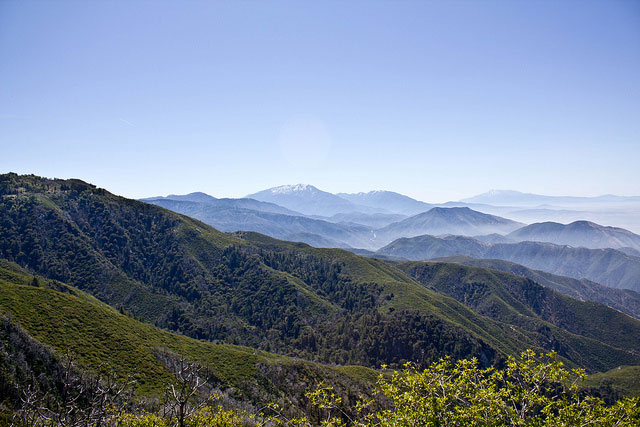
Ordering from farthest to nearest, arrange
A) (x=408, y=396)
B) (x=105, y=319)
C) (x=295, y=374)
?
(x=295, y=374) → (x=105, y=319) → (x=408, y=396)

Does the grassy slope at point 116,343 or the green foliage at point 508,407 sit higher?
the green foliage at point 508,407

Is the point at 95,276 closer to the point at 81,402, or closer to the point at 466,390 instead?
the point at 81,402

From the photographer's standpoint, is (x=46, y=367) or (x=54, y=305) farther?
(x=54, y=305)

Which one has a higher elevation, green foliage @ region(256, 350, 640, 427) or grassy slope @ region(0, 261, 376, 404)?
green foliage @ region(256, 350, 640, 427)

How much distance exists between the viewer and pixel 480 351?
186m

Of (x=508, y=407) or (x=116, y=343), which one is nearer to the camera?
(x=508, y=407)

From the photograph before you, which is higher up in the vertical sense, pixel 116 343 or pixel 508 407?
pixel 508 407

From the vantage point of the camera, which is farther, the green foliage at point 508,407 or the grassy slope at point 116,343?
the grassy slope at point 116,343

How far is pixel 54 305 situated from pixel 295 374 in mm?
74750

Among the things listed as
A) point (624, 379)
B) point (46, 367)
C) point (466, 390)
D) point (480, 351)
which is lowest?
point (624, 379)

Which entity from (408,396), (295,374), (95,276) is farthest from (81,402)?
(95,276)

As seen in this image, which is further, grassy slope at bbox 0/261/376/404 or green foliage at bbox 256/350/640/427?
grassy slope at bbox 0/261/376/404

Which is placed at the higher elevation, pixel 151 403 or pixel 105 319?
pixel 105 319

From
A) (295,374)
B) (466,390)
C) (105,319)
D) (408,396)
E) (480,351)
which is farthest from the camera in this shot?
(480,351)
